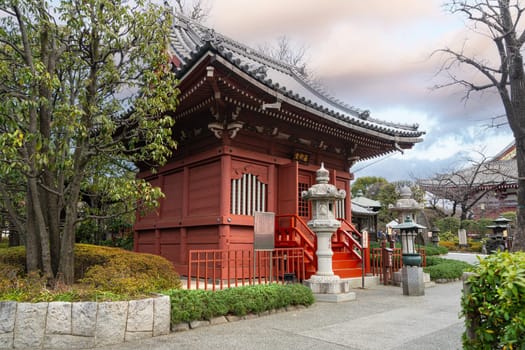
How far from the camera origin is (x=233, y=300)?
6277 millimetres

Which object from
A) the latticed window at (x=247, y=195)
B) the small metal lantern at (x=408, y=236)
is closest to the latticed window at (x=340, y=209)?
the small metal lantern at (x=408, y=236)

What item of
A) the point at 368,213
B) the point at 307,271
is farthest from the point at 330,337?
the point at 368,213

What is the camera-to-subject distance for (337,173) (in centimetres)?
1248

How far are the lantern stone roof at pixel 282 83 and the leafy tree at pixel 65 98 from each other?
3.63 ft

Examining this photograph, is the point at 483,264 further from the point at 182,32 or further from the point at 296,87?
the point at 182,32

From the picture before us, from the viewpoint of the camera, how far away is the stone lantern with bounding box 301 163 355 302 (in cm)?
807

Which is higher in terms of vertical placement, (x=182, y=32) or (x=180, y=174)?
(x=182, y=32)

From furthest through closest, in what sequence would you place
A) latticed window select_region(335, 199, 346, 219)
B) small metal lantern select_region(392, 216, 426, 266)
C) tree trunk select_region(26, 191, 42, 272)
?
latticed window select_region(335, 199, 346, 219) → small metal lantern select_region(392, 216, 426, 266) → tree trunk select_region(26, 191, 42, 272)

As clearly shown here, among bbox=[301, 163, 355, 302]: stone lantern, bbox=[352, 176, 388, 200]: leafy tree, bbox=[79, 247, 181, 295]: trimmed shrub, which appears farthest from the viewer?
bbox=[352, 176, 388, 200]: leafy tree

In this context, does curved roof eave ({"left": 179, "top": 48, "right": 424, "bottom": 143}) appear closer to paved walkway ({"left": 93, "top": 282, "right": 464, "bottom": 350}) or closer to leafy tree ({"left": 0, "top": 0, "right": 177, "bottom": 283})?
leafy tree ({"left": 0, "top": 0, "right": 177, "bottom": 283})

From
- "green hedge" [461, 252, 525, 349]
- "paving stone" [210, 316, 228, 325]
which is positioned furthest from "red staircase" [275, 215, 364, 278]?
"green hedge" [461, 252, 525, 349]

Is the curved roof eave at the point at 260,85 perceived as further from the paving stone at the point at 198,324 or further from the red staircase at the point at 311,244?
the paving stone at the point at 198,324

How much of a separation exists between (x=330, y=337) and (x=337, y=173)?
25.3 feet

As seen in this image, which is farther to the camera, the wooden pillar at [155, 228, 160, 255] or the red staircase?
the wooden pillar at [155, 228, 160, 255]
